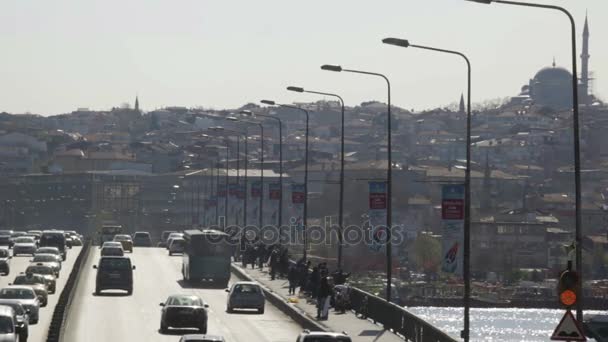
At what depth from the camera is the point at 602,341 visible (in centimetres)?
3666

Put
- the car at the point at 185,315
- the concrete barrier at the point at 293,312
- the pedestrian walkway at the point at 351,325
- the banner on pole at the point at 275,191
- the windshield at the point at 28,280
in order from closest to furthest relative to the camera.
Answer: the pedestrian walkway at the point at 351,325, the car at the point at 185,315, the concrete barrier at the point at 293,312, the windshield at the point at 28,280, the banner on pole at the point at 275,191

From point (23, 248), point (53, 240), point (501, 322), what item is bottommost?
point (501, 322)

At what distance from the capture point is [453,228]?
41531 mm

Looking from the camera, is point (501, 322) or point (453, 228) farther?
point (501, 322)

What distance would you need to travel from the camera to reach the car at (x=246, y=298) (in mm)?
58781

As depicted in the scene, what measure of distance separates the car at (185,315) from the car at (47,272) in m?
22.0

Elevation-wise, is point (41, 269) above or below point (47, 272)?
above

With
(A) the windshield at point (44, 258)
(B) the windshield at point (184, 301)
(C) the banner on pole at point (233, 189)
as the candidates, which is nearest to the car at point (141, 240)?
(C) the banner on pole at point (233, 189)

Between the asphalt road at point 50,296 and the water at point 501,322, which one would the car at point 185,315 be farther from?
the water at point 501,322

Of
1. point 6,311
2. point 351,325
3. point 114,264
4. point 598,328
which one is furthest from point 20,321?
point 114,264

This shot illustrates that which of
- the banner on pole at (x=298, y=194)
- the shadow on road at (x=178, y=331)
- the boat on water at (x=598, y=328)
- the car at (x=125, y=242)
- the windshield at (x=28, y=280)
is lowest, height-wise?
the shadow on road at (x=178, y=331)

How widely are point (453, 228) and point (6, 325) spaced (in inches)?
438

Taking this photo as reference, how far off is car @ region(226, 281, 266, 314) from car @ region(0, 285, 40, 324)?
8.91 m

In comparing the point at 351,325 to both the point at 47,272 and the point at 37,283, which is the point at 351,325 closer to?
the point at 37,283
